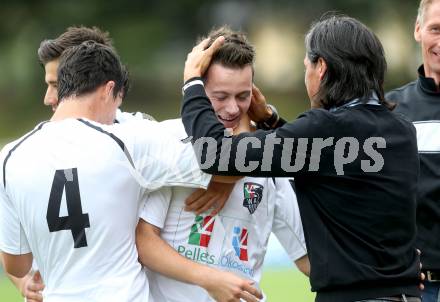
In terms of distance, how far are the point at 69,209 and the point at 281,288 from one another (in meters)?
5.19

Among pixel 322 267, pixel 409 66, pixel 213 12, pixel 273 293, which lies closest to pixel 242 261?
pixel 322 267

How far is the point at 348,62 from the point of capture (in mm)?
3564

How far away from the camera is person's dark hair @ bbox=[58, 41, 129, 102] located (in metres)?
3.80

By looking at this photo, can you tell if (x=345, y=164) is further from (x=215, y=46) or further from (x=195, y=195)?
(x=215, y=46)

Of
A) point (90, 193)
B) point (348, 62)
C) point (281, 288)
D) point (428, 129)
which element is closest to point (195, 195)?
point (90, 193)

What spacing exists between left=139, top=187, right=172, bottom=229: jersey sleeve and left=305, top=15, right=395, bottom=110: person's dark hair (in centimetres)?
75

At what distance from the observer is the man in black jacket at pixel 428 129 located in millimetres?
4254

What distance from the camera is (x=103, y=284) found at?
3.57 meters

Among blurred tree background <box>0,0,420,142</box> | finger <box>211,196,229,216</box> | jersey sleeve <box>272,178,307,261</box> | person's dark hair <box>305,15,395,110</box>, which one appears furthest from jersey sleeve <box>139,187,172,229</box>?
blurred tree background <box>0,0,420,142</box>

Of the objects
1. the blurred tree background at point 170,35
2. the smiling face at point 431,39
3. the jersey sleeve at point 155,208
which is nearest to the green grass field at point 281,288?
the smiling face at point 431,39

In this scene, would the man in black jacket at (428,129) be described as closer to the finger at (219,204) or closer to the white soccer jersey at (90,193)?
the finger at (219,204)

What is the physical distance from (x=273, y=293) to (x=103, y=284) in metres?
4.86

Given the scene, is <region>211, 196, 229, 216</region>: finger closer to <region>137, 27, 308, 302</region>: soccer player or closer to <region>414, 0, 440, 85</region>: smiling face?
<region>137, 27, 308, 302</region>: soccer player

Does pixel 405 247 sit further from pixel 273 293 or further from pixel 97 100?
pixel 273 293
